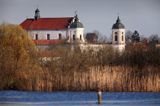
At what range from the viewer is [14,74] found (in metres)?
40.1

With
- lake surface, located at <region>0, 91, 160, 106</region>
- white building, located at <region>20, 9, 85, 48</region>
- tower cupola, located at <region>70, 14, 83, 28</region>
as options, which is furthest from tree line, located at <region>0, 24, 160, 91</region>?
white building, located at <region>20, 9, 85, 48</region>

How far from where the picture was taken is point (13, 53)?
1649 inches

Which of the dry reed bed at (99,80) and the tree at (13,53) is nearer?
the dry reed bed at (99,80)

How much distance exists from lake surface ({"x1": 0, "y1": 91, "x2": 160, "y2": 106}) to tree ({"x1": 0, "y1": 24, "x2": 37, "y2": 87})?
6.79ft

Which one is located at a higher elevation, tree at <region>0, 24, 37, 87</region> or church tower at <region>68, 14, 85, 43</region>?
church tower at <region>68, 14, 85, 43</region>

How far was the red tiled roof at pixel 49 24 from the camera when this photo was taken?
297 ft

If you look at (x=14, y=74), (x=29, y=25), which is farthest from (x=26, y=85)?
(x=29, y=25)

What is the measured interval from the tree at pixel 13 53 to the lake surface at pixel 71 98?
207 cm

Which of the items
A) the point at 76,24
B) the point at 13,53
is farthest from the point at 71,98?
the point at 76,24

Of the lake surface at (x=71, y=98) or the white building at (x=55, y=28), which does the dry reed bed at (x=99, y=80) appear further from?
the white building at (x=55, y=28)

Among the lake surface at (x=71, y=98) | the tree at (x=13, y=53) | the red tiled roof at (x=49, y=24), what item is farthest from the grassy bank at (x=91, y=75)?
the red tiled roof at (x=49, y=24)

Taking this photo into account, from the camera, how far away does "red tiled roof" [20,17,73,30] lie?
90438 millimetres

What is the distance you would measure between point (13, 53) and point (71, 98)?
876 centimetres

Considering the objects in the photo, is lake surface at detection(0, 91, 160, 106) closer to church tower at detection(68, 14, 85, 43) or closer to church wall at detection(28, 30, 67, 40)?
church tower at detection(68, 14, 85, 43)
